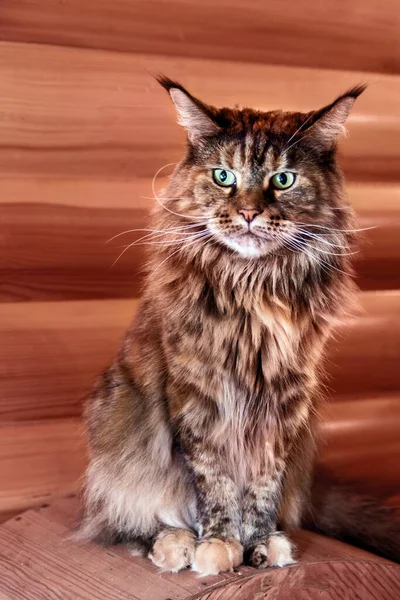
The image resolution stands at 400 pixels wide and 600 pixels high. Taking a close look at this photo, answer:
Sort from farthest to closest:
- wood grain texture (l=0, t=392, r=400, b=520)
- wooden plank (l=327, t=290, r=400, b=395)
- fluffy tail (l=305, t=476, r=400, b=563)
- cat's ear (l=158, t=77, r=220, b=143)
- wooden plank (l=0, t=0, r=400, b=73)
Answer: wooden plank (l=327, t=290, r=400, b=395), wood grain texture (l=0, t=392, r=400, b=520), wooden plank (l=0, t=0, r=400, b=73), fluffy tail (l=305, t=476, r=400, b=563), cat's ear (l=158, t=77, r=220, b=143)

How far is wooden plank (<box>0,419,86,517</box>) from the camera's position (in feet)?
6.37

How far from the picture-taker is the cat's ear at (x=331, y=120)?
144cm

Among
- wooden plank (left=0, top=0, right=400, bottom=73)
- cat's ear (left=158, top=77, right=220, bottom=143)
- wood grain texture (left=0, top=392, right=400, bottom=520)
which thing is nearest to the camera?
cat's ear (left=158, top=77, right=220, bottom=143)

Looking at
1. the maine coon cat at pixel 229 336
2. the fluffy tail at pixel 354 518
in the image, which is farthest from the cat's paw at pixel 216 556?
the fluffy tail at pixel 354 518

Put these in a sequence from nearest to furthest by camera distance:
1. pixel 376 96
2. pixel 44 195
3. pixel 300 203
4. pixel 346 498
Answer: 1. pixel 300 203
2. pixel 346 498
3. pixel 44 195
4. pixel 376 96

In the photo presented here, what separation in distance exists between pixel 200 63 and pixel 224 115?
47 centimetres

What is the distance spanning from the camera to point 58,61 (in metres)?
1.84

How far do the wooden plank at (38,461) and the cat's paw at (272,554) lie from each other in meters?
0.58

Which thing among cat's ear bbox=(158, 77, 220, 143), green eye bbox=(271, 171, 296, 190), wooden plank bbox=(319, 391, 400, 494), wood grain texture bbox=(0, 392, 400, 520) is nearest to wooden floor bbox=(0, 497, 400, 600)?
→ wood grain texture bbox=(0, 392, 400, 520)

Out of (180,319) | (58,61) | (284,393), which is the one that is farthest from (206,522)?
(58,61)

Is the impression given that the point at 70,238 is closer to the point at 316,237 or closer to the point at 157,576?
the point at 316,237

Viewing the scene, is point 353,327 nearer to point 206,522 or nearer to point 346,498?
point 346,498

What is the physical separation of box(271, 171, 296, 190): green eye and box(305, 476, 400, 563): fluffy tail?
0.69 metres

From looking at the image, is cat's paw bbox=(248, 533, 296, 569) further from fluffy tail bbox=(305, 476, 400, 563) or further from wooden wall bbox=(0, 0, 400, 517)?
wooden wall bbox=(0, 0, 400, 517)
